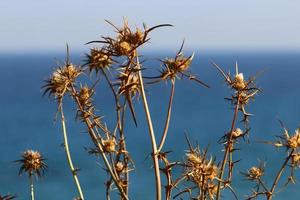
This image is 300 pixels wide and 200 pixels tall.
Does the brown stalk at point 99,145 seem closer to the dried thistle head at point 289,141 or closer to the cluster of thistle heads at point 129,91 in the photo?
the cluster of thistle heads at point 129,91

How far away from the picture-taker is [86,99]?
2584 millimetres

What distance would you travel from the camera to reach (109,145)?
8.59ft

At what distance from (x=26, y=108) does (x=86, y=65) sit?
67076 mm

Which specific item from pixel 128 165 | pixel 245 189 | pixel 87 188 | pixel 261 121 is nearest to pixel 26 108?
pixel 261 121

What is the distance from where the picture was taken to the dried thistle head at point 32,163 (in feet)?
9.53

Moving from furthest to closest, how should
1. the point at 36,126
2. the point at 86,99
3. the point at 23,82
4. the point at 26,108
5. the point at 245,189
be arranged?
the point at 23,82 < the point at 26,108 < the point at 36,126 < the point at 245,189 < the point at 86,99

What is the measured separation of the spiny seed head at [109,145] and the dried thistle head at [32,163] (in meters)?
0.42

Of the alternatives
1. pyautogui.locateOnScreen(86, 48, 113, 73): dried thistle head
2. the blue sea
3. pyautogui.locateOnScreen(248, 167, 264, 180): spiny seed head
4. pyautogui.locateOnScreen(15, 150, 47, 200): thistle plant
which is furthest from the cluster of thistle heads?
the blue sea

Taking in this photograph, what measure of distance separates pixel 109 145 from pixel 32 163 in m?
0.48

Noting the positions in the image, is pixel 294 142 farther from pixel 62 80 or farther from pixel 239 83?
pixel 62 80

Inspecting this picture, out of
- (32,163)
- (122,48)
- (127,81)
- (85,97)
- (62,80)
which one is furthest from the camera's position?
(32,163)

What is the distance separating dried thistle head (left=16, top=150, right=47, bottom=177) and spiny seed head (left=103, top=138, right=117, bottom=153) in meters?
0.42

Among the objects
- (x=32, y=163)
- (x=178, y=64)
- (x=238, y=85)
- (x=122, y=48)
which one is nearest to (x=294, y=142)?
(x=238, y=85)

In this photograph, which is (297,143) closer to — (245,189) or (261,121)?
(245,189)
